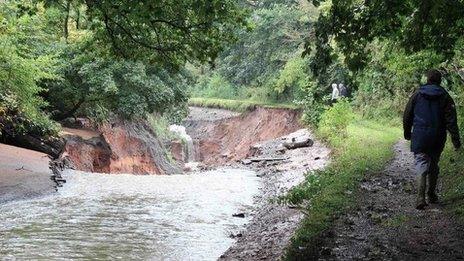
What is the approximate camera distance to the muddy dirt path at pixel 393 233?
5516mm

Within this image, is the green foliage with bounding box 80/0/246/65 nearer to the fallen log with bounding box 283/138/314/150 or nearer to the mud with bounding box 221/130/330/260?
the mud with bounding box 221/130/330/260

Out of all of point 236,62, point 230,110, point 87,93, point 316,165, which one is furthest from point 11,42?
point 236,62

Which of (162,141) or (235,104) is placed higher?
(235,104)

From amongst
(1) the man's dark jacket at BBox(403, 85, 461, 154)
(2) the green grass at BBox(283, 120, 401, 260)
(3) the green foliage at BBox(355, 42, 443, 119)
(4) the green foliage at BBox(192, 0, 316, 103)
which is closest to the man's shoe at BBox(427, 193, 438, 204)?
(1) the man's dark jacket at BBox(403, 85, 461, 154)

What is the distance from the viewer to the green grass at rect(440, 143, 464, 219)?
24.0 ft

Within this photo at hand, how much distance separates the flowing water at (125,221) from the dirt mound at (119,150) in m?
7.09

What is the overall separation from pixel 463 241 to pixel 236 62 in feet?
137

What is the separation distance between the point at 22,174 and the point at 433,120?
31.5ft

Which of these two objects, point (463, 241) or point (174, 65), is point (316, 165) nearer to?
point (174, 65)

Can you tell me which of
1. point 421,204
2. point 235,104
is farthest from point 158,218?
point 235,104

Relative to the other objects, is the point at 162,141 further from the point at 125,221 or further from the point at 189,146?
the point at 125,221

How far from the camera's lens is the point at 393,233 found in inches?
249

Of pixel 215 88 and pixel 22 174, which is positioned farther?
pixel 215 88

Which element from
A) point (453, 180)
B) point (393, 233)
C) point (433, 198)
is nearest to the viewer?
point (393, 233)
